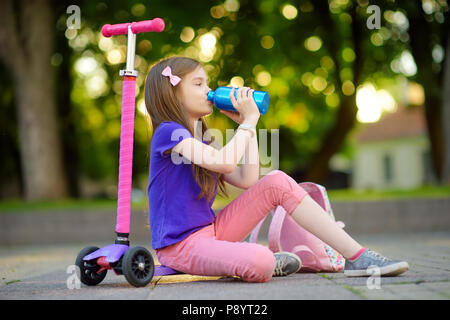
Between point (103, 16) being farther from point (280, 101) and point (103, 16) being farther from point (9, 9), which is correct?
point (280, 101)

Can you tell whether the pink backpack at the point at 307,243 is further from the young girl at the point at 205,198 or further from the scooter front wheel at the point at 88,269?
the scooter front wheel at the point at 88,269

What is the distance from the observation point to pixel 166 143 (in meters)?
3.11

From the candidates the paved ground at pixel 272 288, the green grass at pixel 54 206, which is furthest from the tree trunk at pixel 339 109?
the paved ground at pixel 272 288

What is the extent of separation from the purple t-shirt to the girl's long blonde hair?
6 cm

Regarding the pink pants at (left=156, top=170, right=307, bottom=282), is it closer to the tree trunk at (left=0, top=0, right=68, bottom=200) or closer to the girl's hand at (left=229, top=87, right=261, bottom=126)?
the girl's hand at (left=229, top=87, right=261, bottom=126)

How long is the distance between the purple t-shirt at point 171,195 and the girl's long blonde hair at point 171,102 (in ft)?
0.21

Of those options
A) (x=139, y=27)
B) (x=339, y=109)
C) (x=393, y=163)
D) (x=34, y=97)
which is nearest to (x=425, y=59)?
(x=339, y=109)

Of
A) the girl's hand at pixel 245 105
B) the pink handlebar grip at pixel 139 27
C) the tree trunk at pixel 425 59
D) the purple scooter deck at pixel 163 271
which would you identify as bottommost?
the purple scooter deck at pixel 163 271

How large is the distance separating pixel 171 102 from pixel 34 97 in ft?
27.0

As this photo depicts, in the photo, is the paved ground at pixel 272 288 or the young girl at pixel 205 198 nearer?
the paved ground at pixel 272 288

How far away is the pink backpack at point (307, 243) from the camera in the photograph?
3.54m

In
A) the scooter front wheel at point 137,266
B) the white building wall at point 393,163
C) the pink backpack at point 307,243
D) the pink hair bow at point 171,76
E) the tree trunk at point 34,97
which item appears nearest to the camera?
the scooter front wheel at point 137,266

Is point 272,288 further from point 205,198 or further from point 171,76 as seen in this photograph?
point 171,76

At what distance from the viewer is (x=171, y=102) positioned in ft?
10.7
